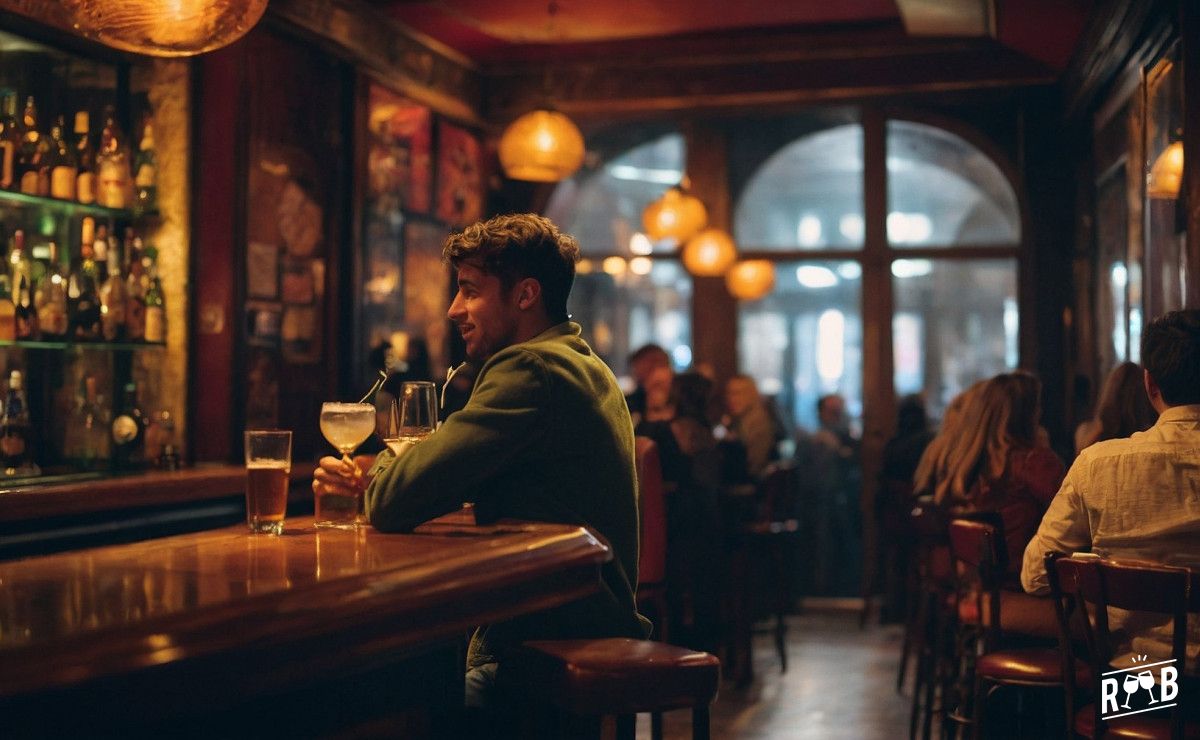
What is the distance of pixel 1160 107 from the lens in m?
5.05

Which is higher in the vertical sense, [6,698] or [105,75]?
[105,75]

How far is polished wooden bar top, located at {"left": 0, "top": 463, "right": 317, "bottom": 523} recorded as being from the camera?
12.3 feet

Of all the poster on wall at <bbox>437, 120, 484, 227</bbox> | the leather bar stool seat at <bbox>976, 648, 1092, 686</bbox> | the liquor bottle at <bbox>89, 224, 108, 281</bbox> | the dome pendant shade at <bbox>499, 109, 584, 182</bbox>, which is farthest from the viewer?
the poster on wall at <bbox>437, 120, 484, 227</bbox>

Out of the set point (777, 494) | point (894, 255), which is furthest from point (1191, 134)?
point (894, 255)

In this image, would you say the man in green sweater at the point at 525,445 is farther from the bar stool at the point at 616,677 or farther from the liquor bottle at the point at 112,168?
the liquor bottle at the point at 112,168

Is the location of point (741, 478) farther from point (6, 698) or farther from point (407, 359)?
point (6, 698)

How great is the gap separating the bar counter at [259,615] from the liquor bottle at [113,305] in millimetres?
2719

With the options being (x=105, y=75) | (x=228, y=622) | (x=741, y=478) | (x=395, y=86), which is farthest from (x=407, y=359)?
(x=228, y=622)

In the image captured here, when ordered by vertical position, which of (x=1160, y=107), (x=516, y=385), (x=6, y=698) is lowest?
(x=6, y=698)

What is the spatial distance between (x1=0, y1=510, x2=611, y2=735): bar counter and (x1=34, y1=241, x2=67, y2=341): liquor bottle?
8.12ft

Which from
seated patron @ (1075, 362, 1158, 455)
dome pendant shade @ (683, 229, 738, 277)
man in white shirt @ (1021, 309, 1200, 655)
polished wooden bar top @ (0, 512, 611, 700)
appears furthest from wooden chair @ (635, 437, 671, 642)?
dome pendant shade @ (683, 229, 738, 277)

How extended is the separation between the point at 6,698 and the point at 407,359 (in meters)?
5.86

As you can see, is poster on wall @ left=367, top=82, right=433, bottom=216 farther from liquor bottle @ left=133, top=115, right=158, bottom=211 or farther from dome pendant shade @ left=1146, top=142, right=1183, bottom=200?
dome pendant shade @ left=1146, top=142, right=1183, bottom=200

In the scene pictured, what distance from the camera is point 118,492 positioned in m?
4.14
